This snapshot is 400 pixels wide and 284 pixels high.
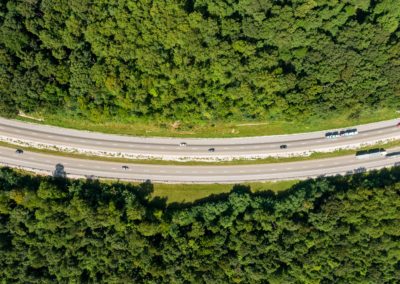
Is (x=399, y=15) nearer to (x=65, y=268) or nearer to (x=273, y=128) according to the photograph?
(x=273, y=128)

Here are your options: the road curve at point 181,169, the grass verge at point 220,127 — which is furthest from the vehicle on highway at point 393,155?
the grass verge at point 220,127

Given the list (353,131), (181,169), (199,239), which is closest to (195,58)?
(181,169)

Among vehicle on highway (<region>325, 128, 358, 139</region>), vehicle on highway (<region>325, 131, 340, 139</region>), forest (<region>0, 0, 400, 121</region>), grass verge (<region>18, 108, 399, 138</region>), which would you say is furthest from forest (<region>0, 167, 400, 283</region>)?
forest (<region>0, 0, 400, 121</region>)

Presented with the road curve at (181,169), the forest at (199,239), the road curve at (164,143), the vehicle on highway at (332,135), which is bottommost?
the forest at (199,239)

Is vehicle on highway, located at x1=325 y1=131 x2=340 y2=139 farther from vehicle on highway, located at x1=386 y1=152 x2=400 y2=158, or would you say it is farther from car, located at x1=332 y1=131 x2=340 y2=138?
vehicle on highway, located at x1=386 y1=152 x2=400 y2=158

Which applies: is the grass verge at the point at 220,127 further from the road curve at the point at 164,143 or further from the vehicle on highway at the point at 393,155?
the vehicle on highway at the point at 393,155

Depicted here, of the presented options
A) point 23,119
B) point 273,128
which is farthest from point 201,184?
point 23,119
